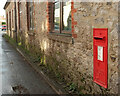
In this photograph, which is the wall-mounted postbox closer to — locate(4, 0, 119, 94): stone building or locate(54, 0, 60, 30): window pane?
locate(4, 0, 119, 94): stone building

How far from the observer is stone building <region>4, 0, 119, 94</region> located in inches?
125

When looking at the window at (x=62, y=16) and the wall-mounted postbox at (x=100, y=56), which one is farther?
the window at (x=62, y=16)

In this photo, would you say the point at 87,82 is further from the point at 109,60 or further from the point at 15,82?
the point at 15,82

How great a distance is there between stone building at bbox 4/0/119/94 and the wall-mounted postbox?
8 centimetres

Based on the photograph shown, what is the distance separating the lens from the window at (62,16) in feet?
17.3

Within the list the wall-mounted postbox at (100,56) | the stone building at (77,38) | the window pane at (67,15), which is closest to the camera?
the stone building at (77,38)

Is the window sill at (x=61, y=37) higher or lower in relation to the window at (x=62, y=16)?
lower

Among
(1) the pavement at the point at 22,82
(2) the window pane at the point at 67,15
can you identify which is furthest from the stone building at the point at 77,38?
(1) the pavement at the point at 22,82

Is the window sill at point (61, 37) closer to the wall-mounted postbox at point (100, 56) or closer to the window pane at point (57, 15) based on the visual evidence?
the window pane at point (57, 15)

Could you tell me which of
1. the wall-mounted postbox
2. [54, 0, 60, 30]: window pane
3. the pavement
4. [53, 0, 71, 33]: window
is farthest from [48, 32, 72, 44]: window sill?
the pavement

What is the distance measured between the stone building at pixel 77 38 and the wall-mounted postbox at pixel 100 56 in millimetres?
78

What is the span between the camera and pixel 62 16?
5672 millimetres

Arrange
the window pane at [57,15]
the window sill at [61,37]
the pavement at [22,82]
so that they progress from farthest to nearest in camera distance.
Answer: the window pane at [57,15], the pavement at [22,82], the window sill at [61,37]

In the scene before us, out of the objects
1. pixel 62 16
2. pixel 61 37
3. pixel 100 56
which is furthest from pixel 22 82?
pixel 100 56
